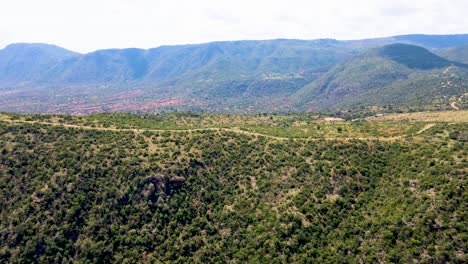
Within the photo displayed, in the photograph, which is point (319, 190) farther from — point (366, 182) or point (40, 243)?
point (40, 243)

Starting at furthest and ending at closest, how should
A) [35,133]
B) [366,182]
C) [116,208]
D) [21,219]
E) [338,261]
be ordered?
[35,133] → [366,182] → [116,208] → [21,219] → [338,261]

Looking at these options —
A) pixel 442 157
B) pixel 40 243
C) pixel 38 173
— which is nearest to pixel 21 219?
pixel 40 243

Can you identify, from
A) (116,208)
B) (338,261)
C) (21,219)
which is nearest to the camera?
(338,261)

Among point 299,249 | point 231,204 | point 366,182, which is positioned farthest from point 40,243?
point 366,182

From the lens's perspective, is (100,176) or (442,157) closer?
(442,157)

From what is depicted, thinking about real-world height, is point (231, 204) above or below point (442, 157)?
below

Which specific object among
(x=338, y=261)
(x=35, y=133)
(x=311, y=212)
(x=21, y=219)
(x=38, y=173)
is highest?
(x=35, y=133)
